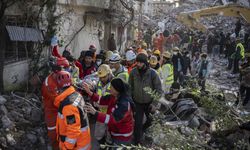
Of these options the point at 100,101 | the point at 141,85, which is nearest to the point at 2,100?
the point at 100,101

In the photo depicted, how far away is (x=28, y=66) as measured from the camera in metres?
7.93

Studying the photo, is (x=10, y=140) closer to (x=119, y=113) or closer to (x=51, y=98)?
(x=51, y=98)

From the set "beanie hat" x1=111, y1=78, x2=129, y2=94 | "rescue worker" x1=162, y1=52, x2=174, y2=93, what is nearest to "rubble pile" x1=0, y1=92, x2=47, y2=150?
"beanie hat" x1=111, y1=78, x2=129, y2=94

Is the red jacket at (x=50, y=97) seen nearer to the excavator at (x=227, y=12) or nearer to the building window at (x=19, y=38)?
the building window at (x=19, y=38)

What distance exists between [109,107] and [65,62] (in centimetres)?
164

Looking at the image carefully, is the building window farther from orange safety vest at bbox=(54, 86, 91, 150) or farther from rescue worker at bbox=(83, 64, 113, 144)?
orange safety vest at bbox=(54, 86, 91, 150)

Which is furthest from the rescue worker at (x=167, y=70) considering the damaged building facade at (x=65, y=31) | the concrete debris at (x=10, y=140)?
the concrete debris at (x=10, y=140)

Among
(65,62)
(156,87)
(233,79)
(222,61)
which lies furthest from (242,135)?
(222,61)

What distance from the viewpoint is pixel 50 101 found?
5.20 meters

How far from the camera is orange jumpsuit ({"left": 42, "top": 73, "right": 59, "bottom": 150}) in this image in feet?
16.7

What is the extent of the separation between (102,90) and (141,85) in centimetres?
81

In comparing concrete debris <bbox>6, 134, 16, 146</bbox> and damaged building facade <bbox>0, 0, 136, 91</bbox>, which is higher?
damaged building facade <bbox>0, 0, 136, 91</bbox>

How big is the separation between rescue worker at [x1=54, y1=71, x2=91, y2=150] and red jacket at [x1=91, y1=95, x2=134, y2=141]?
34cm

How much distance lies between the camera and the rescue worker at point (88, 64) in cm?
697
